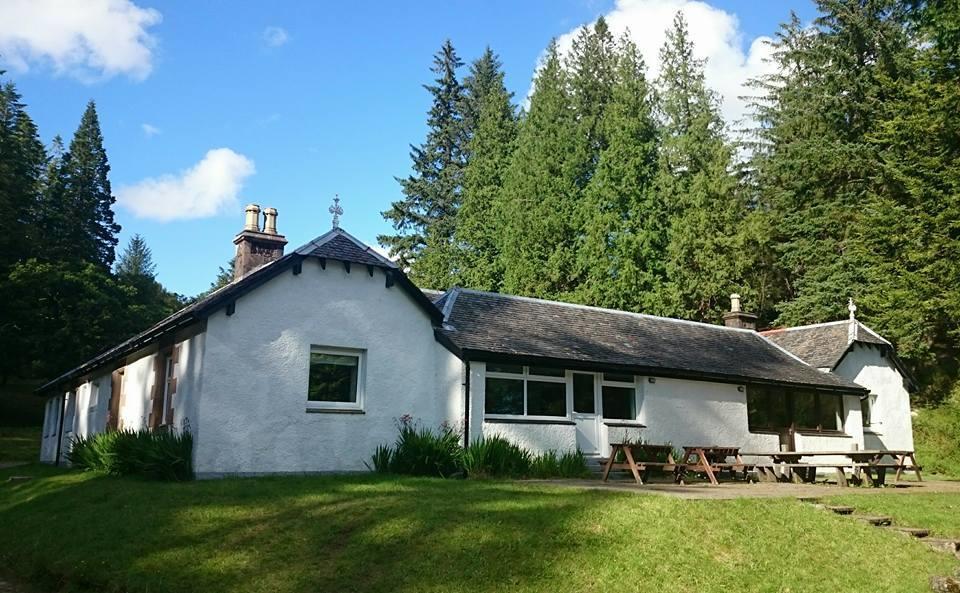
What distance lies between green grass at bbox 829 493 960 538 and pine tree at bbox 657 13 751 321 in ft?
64.9

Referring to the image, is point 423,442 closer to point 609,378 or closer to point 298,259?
point 298,259

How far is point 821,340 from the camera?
2822 cm

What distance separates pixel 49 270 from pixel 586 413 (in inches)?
1473

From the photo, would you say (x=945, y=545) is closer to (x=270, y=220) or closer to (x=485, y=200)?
(x=270, y=220)

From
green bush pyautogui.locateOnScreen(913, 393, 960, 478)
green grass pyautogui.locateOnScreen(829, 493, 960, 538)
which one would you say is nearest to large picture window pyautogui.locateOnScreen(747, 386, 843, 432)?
→ green bush pyautogui.locateOnScreen(913, 393, 960, 478)

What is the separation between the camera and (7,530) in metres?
12.2

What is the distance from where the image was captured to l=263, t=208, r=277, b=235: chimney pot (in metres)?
18.9

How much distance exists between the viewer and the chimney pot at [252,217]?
18.7 metres

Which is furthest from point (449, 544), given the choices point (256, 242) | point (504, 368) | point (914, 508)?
point (256, 242)

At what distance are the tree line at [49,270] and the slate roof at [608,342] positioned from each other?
33.3 metres

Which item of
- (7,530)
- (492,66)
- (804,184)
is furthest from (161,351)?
(492,66)

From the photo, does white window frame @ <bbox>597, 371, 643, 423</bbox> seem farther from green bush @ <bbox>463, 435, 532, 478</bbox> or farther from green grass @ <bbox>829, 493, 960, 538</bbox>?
green grass @ <bbox>829, 493, 960, 538</bbox>

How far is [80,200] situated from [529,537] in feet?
209

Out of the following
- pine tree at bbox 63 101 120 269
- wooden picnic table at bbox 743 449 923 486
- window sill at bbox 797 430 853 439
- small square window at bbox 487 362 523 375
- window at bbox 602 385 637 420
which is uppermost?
pine tree at bbox 63 101 120 269
